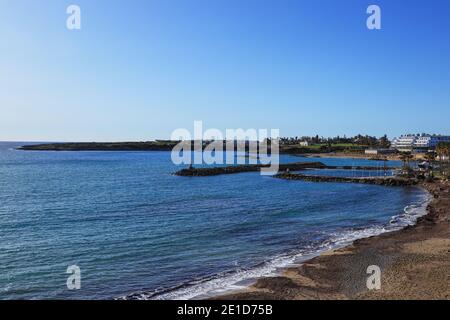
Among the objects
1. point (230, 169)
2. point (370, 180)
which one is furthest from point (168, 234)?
point (230, 169)

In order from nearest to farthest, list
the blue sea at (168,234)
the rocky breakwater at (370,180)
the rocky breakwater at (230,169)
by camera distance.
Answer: the blue sea at (168,234) → the rocky breakwater at (370,180) → the rocky breakwater at (230,169)

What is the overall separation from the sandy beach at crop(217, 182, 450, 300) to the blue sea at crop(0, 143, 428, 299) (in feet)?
5.20

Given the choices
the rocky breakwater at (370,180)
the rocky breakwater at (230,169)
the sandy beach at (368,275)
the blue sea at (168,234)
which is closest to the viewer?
the sandy beach at (368,275)

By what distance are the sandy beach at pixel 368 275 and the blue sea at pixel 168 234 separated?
5.20 ft

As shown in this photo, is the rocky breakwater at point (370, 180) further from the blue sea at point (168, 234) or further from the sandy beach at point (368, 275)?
the sandy beach at point (368, 275)

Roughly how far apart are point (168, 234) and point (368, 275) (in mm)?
16008

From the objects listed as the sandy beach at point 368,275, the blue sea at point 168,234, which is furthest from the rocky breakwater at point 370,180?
the sandy beach at point 368,275

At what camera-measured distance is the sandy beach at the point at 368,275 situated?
19.5 meters

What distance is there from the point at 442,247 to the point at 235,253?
531 inches

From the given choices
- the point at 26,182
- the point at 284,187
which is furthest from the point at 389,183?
the point at 26,182

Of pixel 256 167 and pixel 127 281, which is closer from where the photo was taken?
pixel 127 281

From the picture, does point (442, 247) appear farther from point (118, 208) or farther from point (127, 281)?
point (118, 208)

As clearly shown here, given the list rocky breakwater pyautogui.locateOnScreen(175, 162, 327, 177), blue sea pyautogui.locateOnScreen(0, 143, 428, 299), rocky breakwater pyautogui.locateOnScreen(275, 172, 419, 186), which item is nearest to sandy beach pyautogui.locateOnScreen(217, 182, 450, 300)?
blue sea pyautogui.locateOnScreen(0, 143, 428, 299)

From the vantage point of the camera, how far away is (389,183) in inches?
3123
